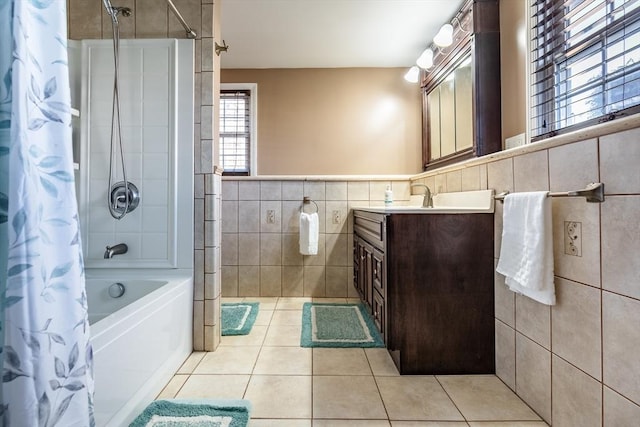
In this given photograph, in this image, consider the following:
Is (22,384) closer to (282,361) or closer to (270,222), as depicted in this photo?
(282,361)

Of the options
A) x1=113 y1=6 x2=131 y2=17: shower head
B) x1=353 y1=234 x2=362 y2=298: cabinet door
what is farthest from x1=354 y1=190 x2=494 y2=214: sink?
x1=113 y1=6 x2=131 y2=17: shower head

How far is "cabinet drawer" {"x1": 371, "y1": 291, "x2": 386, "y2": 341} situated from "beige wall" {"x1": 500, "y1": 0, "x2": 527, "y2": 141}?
1236 millimetres

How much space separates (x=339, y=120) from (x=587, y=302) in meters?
2.43

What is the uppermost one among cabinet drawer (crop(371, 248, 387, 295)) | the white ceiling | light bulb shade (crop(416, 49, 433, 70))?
the white ceiling

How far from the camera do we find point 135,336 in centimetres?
124

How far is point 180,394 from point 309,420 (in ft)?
2.01

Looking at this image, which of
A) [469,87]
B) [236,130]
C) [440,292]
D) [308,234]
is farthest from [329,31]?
[440,292]

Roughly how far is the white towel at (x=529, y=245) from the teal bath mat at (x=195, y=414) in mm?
1215

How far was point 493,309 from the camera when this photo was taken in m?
1.56

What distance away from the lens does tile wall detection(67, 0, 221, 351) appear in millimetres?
1800

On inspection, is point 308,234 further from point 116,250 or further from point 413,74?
point 413,74

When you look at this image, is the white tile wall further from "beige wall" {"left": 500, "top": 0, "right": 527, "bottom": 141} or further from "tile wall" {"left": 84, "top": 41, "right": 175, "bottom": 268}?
"beige wall" {"left": 500, "top": 0, "right": 527, "bottom": 141}

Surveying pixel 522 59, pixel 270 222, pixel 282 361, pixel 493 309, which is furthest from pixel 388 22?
pixel 282 361

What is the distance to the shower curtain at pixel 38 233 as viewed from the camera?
588mm
